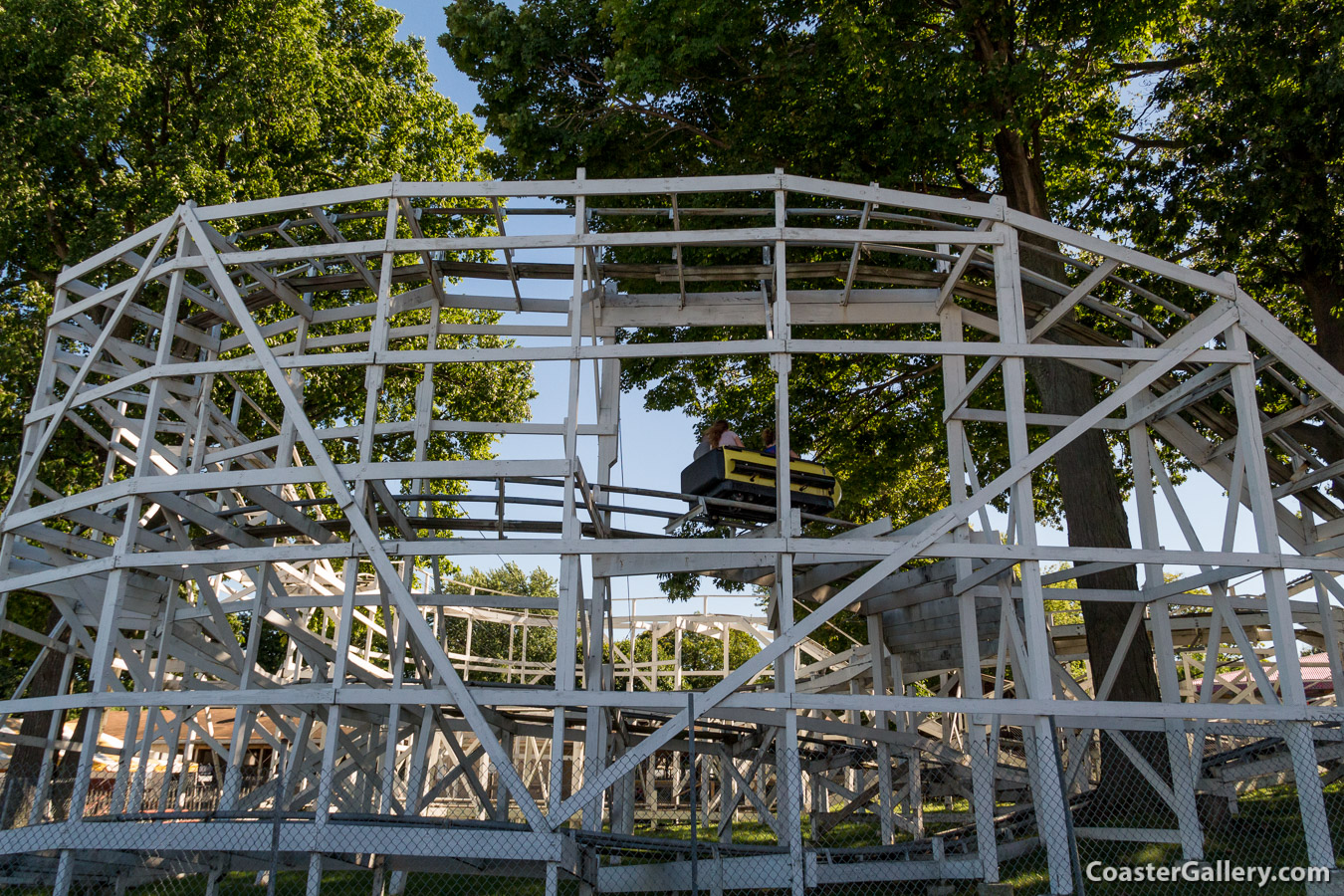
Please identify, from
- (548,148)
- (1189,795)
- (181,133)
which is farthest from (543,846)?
(181,133)

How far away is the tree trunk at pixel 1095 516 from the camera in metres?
13.6

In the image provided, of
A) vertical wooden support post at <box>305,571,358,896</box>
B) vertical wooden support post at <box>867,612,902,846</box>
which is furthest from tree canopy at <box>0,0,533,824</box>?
vertical wooden support post at <box>867,612,902,846</box>

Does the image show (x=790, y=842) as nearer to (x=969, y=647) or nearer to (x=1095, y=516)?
(x=969, y=647)

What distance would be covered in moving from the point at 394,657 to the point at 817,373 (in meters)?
10.7

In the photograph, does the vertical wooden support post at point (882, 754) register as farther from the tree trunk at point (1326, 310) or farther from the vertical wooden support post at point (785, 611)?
the tree trunk at point (1326, 310)

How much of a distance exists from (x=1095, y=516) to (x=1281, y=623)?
4.33 meters

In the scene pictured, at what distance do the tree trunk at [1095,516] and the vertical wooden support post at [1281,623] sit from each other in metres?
2.78

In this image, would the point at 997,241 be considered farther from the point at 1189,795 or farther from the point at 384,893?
the point at 384,893

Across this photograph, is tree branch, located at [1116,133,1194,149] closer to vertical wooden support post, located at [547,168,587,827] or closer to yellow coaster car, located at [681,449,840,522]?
yellow coaster car, located at [681,449,840,522]

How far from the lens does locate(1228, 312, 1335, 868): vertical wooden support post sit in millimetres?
9570

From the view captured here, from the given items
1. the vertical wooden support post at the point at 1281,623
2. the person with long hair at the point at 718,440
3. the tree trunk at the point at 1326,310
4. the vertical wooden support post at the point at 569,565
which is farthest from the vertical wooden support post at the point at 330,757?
the tree trunk at the point at 1326,310

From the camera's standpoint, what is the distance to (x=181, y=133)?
754 inches

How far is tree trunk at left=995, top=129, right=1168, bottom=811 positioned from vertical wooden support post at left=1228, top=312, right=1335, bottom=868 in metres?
2.78

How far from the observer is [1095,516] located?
48.2 ft
